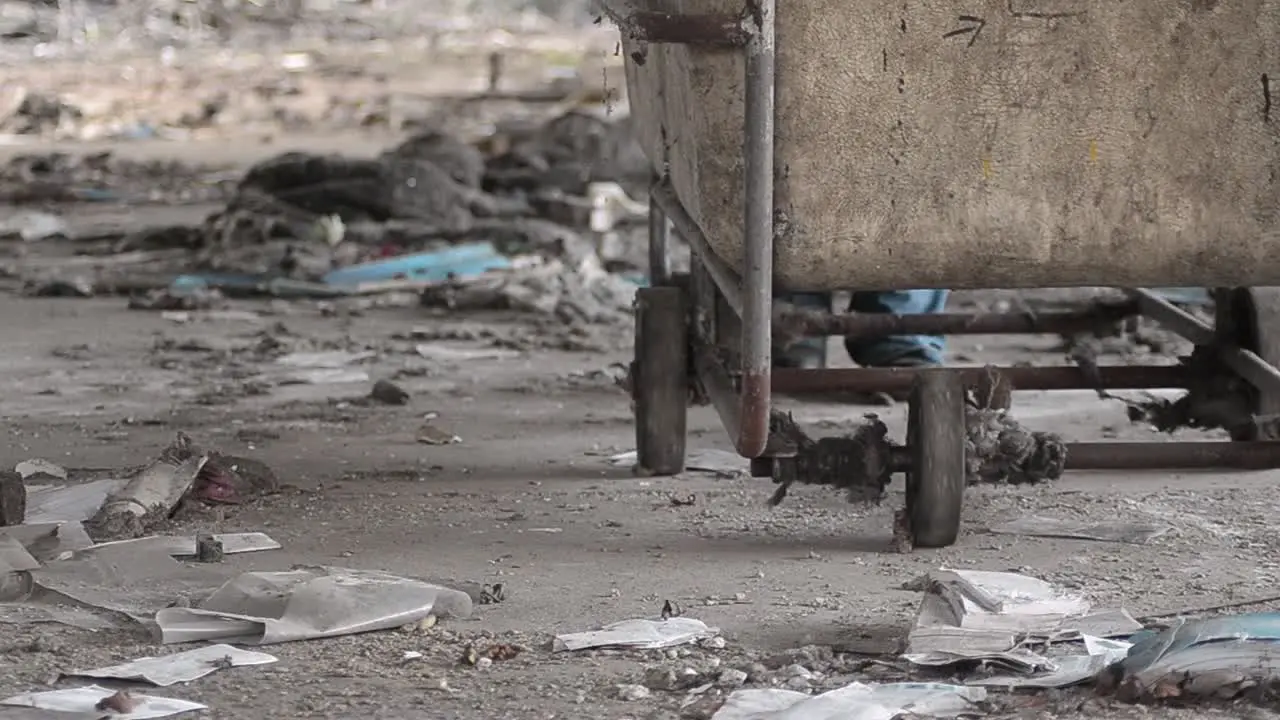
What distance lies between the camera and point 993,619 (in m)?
2.71

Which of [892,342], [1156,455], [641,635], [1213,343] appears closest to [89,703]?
[641,635]

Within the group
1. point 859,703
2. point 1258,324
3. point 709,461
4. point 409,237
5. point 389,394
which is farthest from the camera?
point 409,237

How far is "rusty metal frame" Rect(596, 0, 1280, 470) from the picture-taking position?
2791mm

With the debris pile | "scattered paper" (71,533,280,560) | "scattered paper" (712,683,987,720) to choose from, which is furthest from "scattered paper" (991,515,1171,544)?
the debris pile

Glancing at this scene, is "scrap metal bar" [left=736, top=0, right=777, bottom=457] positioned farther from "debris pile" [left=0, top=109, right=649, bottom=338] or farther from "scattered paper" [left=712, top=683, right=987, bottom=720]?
"debris pile" [left=0, top=109, right=649, bottom=338]

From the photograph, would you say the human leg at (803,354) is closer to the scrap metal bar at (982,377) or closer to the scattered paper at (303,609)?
the scrap metal bar at (982,377)

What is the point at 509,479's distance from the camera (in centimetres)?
405

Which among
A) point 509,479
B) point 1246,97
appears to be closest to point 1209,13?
point 1246,97

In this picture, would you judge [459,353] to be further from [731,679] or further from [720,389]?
[731,679]

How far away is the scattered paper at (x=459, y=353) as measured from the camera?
5.81 meters

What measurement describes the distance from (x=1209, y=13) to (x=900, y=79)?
50cm

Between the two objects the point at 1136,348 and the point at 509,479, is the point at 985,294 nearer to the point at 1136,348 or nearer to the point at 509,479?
the point at 1136,348

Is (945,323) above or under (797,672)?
above

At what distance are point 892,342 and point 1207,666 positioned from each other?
2.73 m
